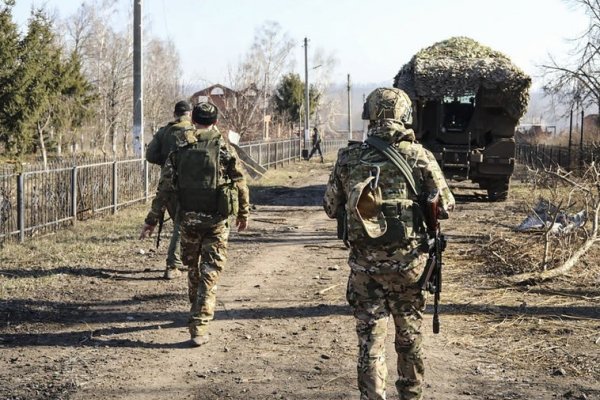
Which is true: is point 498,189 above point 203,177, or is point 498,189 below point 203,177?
below

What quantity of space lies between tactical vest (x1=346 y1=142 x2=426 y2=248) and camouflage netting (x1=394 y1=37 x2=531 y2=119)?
11630mm

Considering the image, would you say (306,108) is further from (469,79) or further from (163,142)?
(163,142)

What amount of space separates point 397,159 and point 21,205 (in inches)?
299

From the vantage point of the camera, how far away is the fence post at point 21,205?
1005 cm

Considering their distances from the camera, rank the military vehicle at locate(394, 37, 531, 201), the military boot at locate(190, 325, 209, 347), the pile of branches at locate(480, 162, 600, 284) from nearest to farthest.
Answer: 1. the military boot at locate(190, 325, 209, 347)
2. the pile of branches at locate(480, 162, 600, 284)
3. the military vehicle at locate(394, 37, 531, 201)

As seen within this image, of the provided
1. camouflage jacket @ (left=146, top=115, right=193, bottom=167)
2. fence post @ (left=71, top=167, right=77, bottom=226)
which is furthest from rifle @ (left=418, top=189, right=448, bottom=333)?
fence post @ (left=71, top=167, right=77, bottom=226)

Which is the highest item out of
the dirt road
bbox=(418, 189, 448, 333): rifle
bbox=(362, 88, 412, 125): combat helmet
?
bbox=(362, 88, 412, 125): combat helmet

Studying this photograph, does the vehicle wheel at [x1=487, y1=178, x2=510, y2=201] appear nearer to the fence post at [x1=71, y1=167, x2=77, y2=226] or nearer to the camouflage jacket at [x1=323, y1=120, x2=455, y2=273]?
the fence post at [x1=71, y1=167, x2=77, y2=226]

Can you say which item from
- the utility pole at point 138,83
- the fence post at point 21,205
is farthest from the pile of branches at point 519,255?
the utility pole at point 138,83

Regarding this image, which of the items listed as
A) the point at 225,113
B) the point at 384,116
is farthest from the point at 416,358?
the point at 225,113

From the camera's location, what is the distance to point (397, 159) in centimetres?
390

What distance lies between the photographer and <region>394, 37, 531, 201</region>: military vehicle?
15.2 m

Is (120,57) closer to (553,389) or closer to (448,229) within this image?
(448,229)

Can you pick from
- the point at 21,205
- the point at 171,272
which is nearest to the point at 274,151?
the point at 21,205
